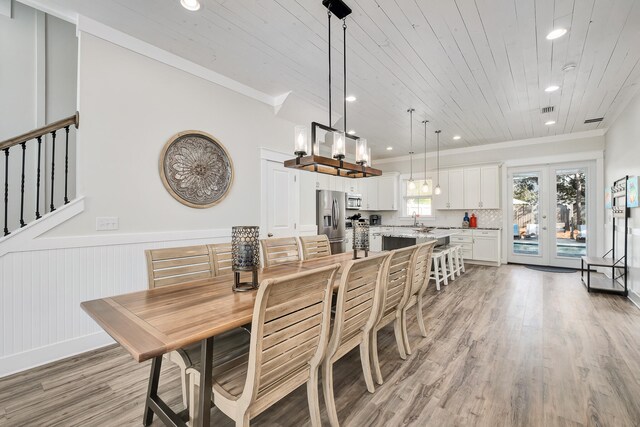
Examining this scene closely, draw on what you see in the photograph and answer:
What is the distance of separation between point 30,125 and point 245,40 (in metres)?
A: 2.53

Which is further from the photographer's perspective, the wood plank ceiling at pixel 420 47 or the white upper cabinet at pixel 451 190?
the white upper cabinet at pixel 451 190

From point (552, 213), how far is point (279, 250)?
6.14m

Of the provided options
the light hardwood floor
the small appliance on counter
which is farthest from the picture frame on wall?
the small appliance on counter

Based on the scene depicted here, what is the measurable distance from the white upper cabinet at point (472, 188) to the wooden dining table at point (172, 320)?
20.6ft

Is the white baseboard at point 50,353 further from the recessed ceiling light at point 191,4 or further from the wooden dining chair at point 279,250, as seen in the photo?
the recessed ceiling light at point 191,4

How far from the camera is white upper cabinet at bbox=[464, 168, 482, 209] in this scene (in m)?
6.52

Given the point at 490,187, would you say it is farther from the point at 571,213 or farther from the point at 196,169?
the point at 196,169

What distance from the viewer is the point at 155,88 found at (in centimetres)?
292

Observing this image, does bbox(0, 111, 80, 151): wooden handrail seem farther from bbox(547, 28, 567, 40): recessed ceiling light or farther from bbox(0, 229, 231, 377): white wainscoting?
bbox(547, 28, 567, 40): recessed ceiling light

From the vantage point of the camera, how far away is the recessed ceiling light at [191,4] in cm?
217

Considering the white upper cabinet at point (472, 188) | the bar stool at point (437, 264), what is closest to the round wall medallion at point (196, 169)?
the bar stool at point (437, 264)

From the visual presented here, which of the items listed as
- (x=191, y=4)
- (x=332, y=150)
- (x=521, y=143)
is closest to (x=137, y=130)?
(x=191, y=4)

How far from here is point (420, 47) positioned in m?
2.75

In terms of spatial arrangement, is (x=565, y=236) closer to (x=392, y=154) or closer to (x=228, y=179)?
(x=392, y=154)
